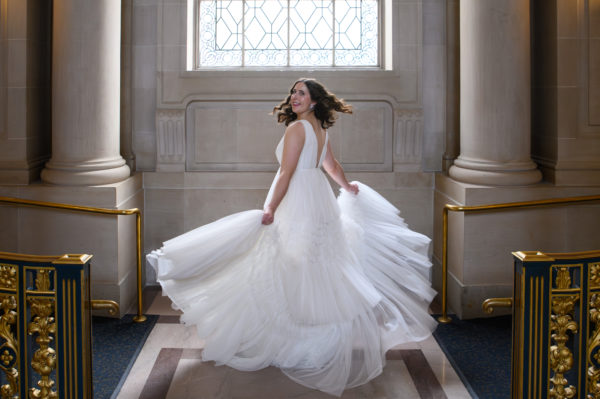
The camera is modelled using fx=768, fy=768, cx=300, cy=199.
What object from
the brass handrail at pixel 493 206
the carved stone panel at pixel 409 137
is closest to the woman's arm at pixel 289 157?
the brass handrail at pixel 493 206

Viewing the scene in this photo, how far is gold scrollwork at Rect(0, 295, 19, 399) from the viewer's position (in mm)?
4105

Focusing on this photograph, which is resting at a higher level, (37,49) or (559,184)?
(37,49)

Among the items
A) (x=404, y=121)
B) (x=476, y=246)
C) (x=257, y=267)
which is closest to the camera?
(x=257, y=267)

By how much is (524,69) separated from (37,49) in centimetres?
488

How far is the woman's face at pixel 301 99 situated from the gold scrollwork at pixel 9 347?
278 cm

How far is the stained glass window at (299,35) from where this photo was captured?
885 centimetres

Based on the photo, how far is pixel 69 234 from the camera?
739cm

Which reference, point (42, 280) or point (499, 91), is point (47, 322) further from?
point (499, 91)

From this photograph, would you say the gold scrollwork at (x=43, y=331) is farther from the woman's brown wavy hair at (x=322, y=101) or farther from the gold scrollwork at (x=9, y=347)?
the woman's brown wavy hair at (x=322, y=101)

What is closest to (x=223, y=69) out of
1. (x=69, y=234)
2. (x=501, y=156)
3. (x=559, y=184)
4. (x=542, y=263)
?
(x=69, y=234)

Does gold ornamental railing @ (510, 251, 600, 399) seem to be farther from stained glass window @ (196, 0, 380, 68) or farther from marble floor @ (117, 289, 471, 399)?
stained glass window @ (196, 0, 380, 68)

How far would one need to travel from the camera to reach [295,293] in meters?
5.80

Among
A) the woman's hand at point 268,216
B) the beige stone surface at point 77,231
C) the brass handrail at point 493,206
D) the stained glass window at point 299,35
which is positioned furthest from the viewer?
the stained glass window at point 299,35

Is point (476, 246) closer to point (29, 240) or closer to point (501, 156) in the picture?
point (501, 156)
